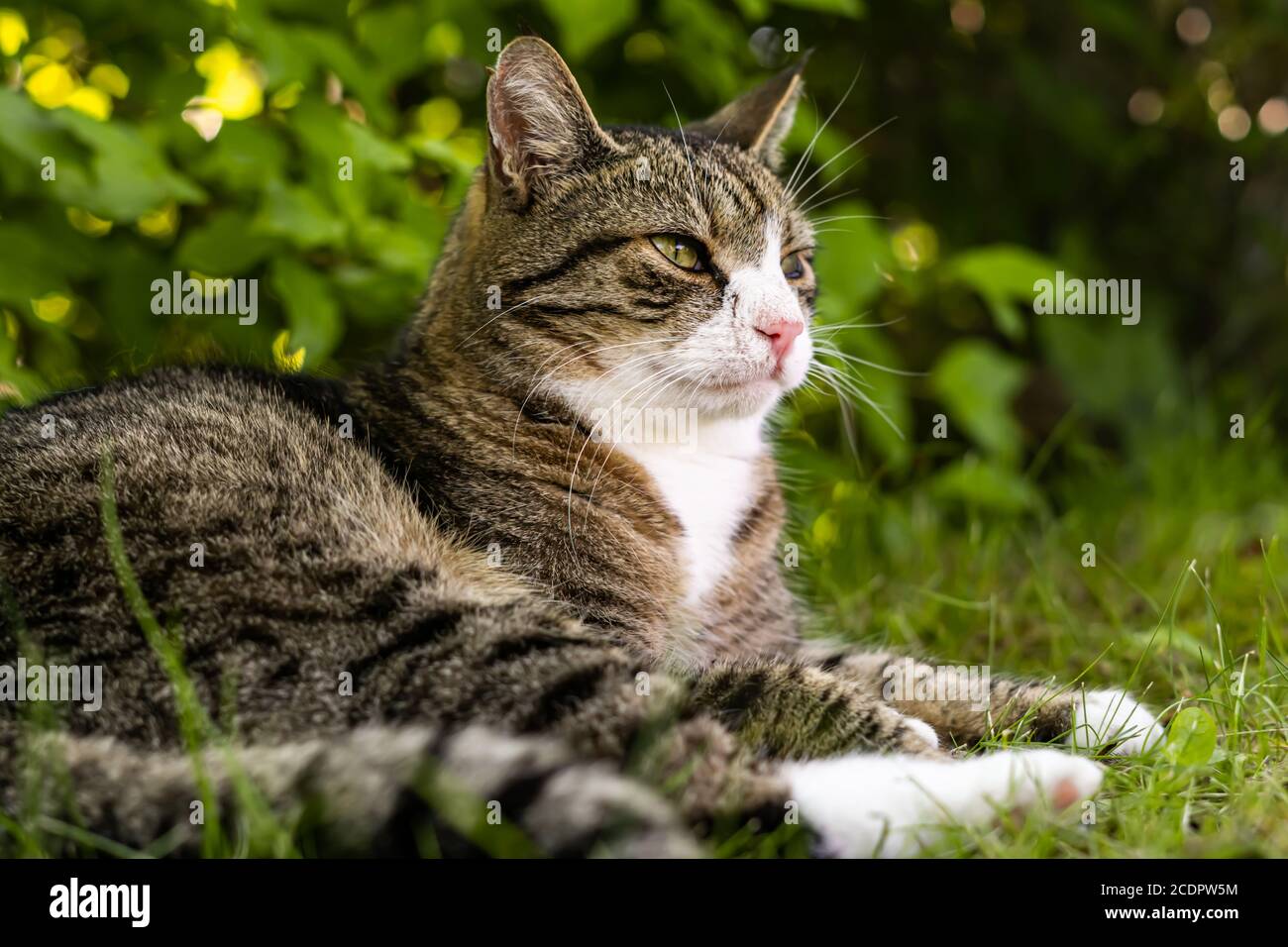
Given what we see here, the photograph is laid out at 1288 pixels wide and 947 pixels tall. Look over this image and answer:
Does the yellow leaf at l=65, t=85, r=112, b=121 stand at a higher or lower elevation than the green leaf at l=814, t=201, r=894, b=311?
higher

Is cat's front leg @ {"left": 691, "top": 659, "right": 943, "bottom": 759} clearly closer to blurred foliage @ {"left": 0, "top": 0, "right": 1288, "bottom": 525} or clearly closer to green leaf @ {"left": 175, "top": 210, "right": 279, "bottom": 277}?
blurred foliage @ {"left": 0, "top": 0, "right": 1288, "bottom": 525}

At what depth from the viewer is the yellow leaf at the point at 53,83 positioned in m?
3.47

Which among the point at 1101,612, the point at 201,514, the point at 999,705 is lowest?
the point at 999,705

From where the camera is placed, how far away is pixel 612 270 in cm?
276

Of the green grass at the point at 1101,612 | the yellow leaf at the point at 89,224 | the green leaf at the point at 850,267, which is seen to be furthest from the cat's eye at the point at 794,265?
the yellow leaf at the point at 89,224

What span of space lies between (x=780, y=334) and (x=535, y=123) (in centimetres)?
79

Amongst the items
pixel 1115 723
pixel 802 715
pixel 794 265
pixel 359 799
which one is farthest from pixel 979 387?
pixel 359 799

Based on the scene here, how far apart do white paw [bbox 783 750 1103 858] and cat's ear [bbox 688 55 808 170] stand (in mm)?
1811

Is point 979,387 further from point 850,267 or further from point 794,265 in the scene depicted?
point 794,265

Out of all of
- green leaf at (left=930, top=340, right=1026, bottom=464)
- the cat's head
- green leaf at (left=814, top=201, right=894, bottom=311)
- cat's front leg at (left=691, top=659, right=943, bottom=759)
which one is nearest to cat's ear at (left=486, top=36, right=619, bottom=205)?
the cat's head

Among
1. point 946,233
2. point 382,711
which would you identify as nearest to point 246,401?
point 382,711

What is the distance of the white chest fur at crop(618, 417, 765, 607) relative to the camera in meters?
2.79

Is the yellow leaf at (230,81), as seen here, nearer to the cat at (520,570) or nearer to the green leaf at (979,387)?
the cat at (520,570)

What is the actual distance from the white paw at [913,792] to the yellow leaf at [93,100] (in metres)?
2.94
